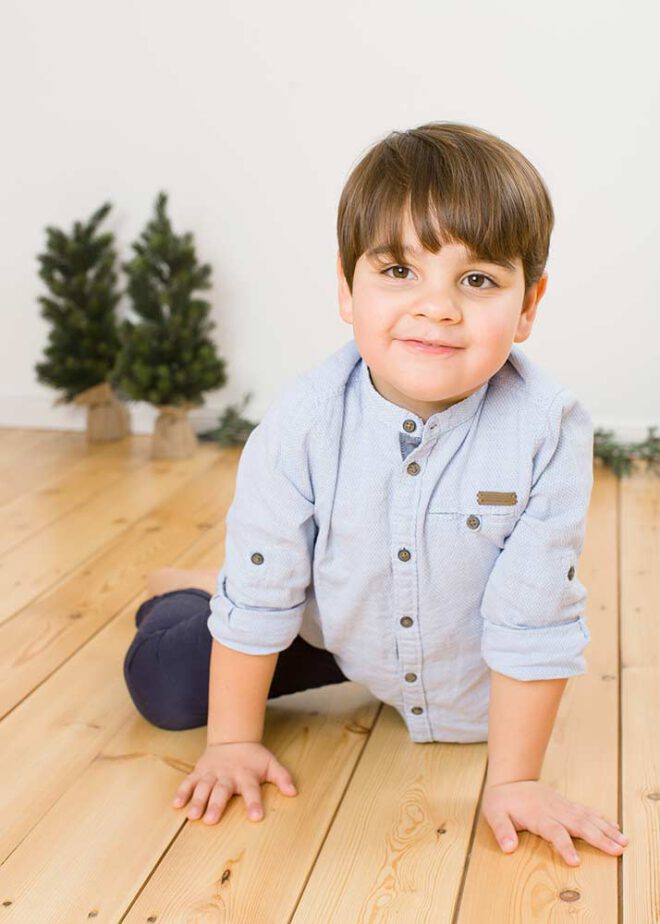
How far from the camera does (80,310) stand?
102 inches

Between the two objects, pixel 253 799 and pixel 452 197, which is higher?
pixel 452 197

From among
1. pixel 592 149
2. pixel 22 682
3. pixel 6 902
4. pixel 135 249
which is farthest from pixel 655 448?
pixel 6 902

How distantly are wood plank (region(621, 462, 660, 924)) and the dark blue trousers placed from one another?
348 millimetres

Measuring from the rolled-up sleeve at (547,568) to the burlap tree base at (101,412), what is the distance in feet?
5.37

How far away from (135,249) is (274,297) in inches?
13.0

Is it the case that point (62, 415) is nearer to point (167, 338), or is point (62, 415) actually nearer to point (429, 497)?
point (167, 338)

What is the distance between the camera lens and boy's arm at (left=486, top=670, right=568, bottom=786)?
1188 mm

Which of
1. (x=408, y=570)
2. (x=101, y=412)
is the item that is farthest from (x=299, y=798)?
(x=101, y=412)

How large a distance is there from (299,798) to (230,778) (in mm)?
74

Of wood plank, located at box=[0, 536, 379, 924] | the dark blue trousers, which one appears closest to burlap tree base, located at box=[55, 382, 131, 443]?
wood plank, located at box=[0, 536, 379, 924]

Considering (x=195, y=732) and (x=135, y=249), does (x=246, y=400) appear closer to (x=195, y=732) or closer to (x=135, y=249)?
(x=135, y=249)

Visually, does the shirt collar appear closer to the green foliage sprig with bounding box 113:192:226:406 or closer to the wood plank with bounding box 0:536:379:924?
the wood plank with bounding box 0:536:379:924

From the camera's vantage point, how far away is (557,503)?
116 cm

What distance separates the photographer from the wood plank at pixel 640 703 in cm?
108
